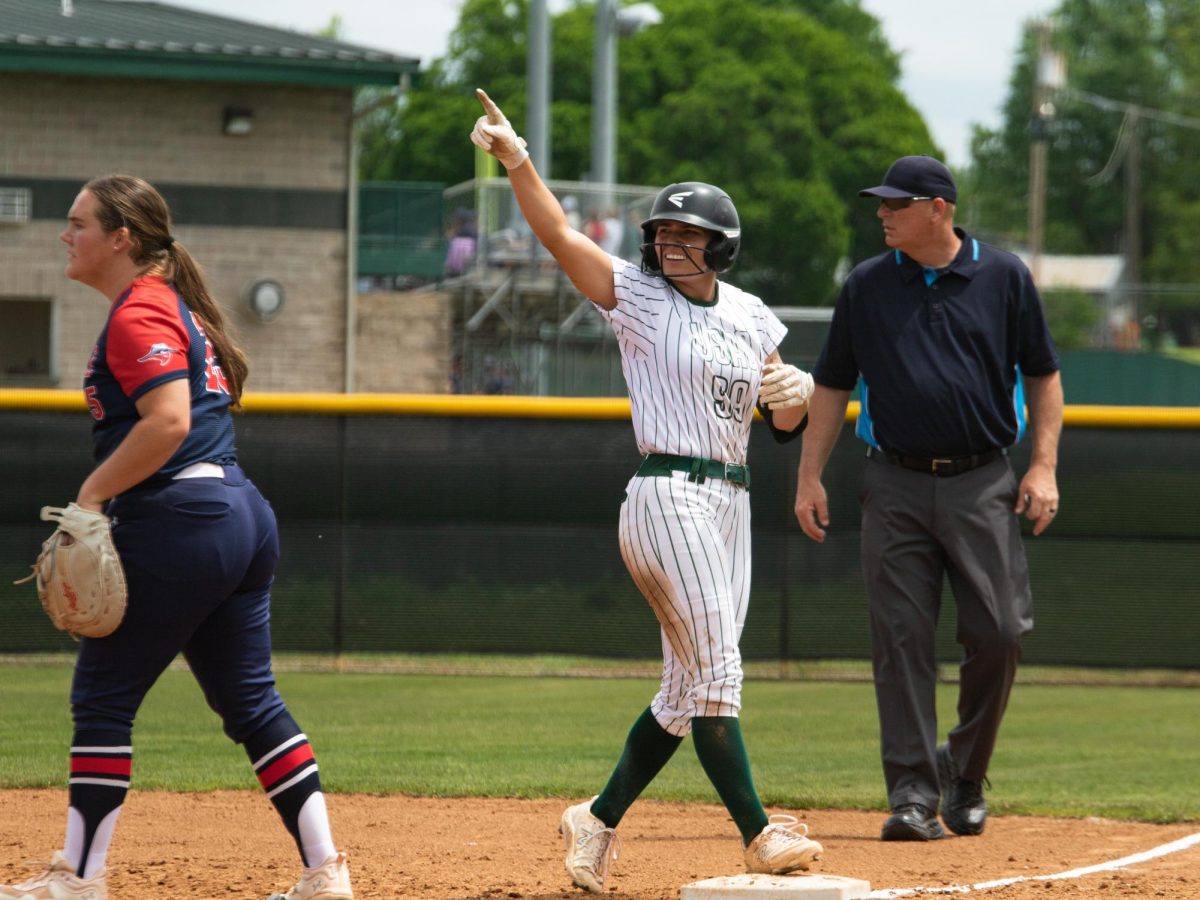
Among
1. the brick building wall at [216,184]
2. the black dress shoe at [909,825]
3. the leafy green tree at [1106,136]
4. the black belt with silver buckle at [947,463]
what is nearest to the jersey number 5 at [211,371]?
the black belt with silver buckle at [947,463]

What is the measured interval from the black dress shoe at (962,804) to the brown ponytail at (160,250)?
290 cm

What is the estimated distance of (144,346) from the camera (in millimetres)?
4035

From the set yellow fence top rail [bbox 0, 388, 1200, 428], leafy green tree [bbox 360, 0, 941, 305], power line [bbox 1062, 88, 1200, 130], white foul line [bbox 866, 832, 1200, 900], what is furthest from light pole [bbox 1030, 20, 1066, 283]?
white foul line [bbox 866, 832, 1200, 900]

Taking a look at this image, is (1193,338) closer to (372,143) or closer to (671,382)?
(372,143)

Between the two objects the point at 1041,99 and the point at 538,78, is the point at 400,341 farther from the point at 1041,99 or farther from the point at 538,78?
the point at 1041,99

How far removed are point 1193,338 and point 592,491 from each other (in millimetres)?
57226

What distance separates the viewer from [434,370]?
67.6 feet

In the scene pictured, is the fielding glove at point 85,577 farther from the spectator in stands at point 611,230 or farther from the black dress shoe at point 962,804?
the spectator in stands at point 611,230

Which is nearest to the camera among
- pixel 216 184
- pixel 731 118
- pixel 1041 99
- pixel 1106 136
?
pixel 216 184

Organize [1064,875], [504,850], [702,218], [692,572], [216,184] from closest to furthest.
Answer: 1. [692,572]
2. [702,218]
3. [1064,875]
4. [504,850]
5. [216,184]

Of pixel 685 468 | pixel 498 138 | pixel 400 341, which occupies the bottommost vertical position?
pixel 400 341

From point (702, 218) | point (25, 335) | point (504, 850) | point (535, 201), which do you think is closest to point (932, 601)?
point (504, 850)

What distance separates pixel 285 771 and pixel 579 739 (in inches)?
151

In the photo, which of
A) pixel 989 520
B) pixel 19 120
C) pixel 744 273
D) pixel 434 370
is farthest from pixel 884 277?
pixel 744 273
